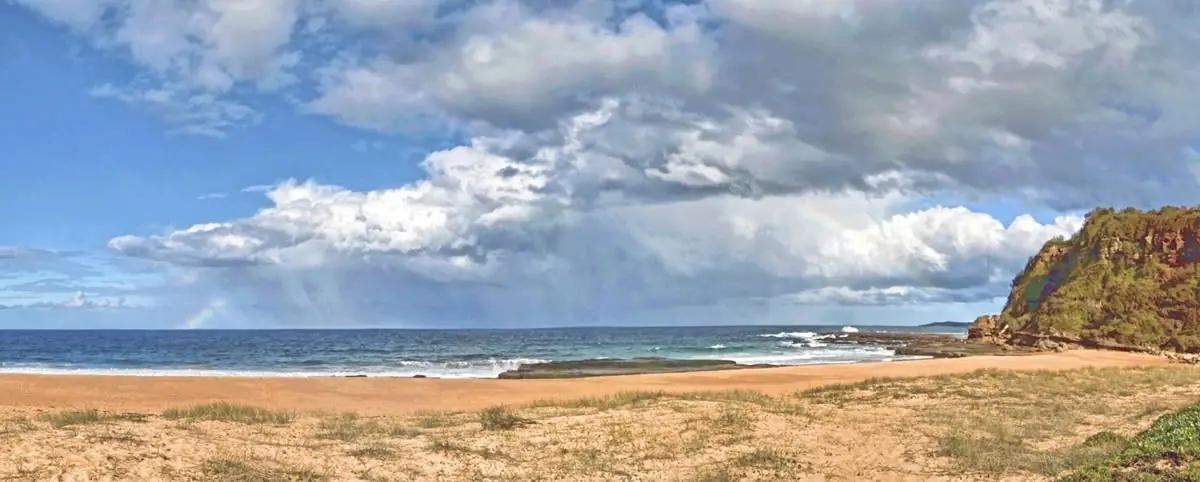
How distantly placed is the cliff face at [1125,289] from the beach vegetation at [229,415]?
6429 cm

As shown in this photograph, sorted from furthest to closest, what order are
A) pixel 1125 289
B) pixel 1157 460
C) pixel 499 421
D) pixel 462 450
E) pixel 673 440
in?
pixel 1125 289, pixel 499 421, pixel 673 440, pixel 462 450, pixel 1157 460

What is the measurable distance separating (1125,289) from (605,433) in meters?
69.1

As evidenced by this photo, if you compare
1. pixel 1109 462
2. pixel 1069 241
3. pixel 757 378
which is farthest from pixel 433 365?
pixel 1069 241

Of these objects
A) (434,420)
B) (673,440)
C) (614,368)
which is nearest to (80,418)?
(434,420)

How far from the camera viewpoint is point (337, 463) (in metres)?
16.3

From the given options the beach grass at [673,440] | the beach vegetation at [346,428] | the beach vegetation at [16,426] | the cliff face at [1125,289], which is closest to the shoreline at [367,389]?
the beach vegetation at [346,428]

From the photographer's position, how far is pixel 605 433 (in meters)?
20.8

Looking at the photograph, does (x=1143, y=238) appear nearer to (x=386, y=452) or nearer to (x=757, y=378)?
(x=757, y=378)

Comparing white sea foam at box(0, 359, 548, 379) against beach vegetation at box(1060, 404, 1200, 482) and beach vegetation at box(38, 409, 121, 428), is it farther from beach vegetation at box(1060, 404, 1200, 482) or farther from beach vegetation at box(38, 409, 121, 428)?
beach vegetation at box(1060, 404, 1200, 482)

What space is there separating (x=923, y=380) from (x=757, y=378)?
28.5 feet

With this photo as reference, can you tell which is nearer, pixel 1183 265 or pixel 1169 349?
pixel 1169 349

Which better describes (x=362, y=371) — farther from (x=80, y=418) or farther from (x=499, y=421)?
(x=80, y=418)

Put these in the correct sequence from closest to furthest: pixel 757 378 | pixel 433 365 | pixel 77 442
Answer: pixel 77 442 < pixel 757 378 < pixel 433 365

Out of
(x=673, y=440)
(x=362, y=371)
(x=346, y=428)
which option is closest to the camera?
(x=673, y=440)
